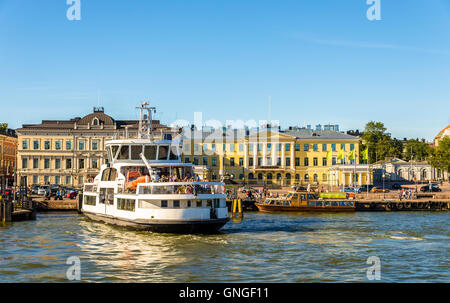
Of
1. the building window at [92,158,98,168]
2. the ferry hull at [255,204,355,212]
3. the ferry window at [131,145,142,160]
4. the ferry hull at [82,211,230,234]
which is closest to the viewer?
the ferry hull at [82,211,230,234]

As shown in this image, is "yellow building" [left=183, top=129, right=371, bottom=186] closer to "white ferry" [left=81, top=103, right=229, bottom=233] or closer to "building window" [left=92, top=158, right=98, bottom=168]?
"building window" [left=92, top=158, right=98, bottom=168]

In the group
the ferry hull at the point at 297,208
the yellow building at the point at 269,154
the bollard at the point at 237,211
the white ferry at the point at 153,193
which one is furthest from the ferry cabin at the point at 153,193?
the yellow building at the point at 269,154

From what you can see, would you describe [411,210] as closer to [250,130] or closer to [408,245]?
[408,245]

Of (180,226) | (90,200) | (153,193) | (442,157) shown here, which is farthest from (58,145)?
(442,157)

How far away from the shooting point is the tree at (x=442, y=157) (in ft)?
359

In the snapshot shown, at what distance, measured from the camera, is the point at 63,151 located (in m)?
103

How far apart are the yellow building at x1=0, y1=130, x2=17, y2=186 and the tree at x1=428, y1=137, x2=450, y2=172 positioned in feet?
293

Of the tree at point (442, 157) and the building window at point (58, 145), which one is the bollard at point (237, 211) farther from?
the tree at point (442, 157)

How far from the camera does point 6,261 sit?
27.5 metres

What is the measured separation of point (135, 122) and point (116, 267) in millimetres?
82564

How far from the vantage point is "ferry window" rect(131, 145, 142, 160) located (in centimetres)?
4469

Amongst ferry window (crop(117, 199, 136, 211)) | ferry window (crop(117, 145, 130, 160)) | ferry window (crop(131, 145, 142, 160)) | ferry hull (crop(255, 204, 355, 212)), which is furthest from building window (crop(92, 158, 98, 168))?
ferry window (crop(117, 199, 136, 211))

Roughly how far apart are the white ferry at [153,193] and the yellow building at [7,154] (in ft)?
249

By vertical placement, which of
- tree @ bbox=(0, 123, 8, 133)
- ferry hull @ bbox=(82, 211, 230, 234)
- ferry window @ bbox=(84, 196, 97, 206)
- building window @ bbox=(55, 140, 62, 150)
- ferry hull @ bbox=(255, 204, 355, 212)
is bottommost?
ferry hull @ bbox=(255, 204, 355, 212)
